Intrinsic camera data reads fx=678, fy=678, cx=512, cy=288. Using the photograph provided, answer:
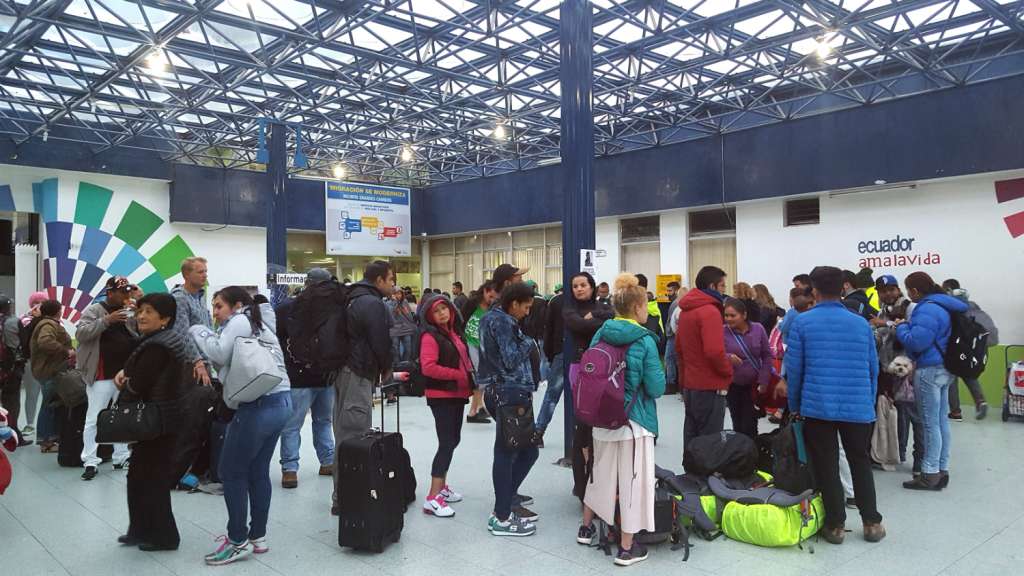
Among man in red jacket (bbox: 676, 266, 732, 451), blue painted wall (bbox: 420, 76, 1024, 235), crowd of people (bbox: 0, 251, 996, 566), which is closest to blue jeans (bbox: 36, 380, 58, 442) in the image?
crowd of people (bbox: 0, 251, 996, 566)

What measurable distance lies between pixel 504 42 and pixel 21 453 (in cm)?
735

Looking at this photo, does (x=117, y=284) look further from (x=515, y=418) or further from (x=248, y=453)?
(x=515, y=418)

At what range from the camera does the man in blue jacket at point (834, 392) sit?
3740mm

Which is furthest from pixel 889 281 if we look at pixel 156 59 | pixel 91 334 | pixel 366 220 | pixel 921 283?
pixel 366 220

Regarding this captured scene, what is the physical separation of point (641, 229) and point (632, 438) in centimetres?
1040

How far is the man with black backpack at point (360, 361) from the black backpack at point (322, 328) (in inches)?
1.7

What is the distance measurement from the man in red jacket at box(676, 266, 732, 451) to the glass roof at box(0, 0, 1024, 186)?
5014mm

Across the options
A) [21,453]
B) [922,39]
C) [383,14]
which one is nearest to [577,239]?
[383,14]

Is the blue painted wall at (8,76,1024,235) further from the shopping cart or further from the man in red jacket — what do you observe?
the man in red jacket

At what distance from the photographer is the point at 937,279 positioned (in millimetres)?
9391

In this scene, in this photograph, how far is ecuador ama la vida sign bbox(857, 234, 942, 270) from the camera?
946 centimetres

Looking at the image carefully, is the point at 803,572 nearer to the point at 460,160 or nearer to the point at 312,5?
the point at 312,5

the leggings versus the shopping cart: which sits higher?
the leggings

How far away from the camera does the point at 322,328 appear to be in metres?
4.04
